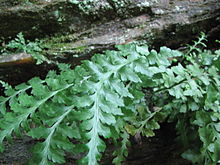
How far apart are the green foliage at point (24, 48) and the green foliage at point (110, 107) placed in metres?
0.37

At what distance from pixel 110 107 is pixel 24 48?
130cm

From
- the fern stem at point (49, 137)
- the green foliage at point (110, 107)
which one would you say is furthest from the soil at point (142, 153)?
the fern stem at point (49, 137)

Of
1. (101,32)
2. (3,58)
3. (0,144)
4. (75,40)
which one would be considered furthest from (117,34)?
(0,144)

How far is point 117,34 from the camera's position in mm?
2686

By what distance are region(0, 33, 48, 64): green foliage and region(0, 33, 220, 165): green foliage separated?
370 mm

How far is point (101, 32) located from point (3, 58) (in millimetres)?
1015

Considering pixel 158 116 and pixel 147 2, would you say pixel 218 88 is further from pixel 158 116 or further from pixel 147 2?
pixel 147 2

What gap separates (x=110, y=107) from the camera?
1540 mm

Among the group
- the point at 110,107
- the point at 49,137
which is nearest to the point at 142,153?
the point at 110,107

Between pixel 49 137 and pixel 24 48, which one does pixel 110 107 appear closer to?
pixel 49 137

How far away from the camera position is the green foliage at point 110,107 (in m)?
1.51

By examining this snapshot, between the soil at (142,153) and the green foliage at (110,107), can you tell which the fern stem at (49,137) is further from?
the soil at (142,153)

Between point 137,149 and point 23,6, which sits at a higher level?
point 23,6

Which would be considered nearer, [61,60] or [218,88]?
[218,88]
